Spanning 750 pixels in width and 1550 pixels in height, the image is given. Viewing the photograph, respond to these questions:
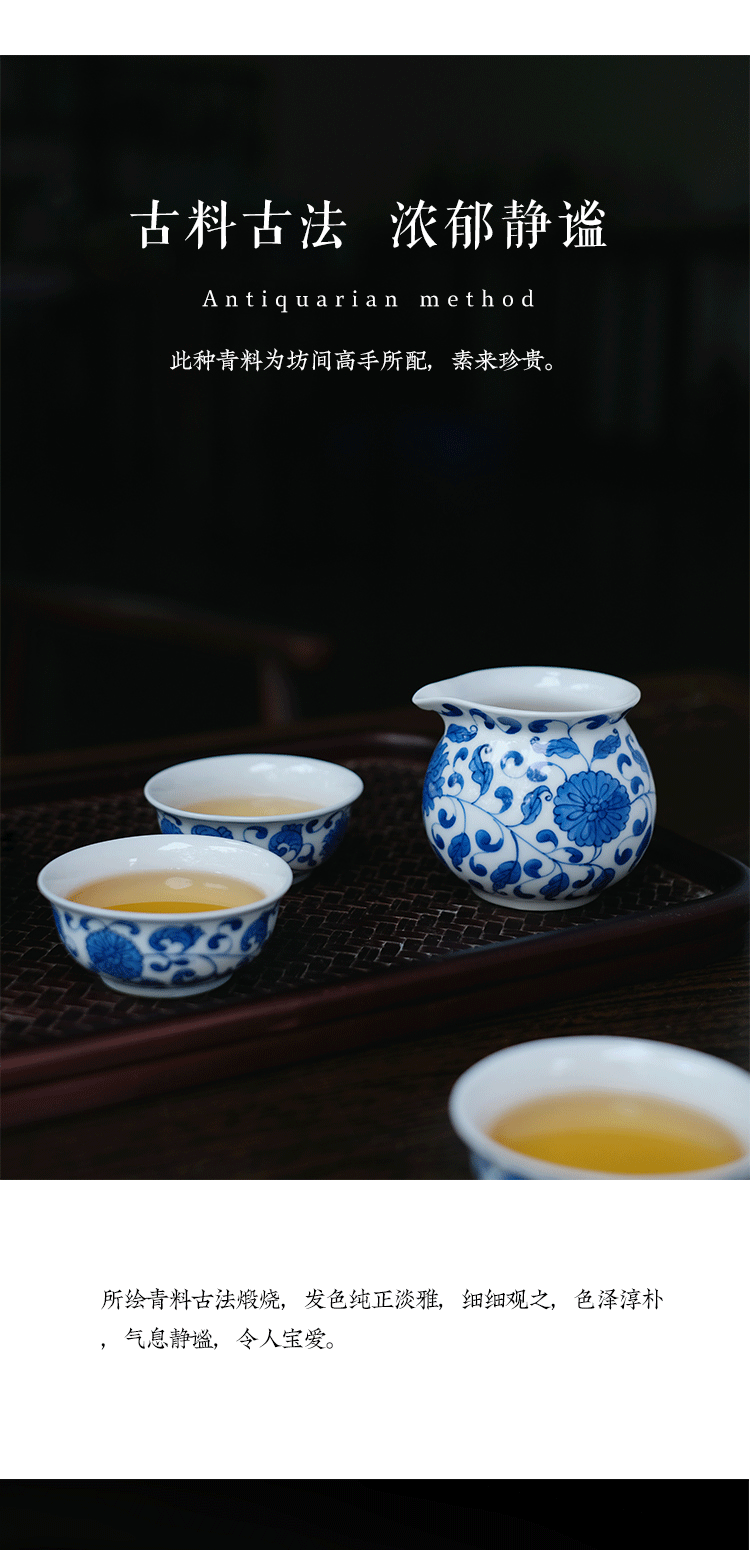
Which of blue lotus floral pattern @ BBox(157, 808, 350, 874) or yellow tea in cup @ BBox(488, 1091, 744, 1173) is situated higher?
blue lotus floral pattern @ BBox(157, 808, 350, 874)

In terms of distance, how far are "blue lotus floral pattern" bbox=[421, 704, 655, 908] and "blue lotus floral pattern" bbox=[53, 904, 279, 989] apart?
192 mm

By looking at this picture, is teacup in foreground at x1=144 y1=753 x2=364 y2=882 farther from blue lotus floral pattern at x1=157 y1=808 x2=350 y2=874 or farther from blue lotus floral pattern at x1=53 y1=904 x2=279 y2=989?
blue lotus floral pattern at x1=53 y1=904 x2=279 y2=989

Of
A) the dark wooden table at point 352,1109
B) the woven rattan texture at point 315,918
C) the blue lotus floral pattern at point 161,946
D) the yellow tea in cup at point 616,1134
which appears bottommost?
the dark wooden table at point 352,1109

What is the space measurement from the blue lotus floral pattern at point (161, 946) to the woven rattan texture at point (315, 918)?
21 mm

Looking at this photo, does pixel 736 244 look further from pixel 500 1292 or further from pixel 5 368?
pixel 500 1292

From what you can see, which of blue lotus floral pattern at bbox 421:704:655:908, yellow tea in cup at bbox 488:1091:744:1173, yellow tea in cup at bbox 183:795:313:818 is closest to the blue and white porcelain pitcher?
blue lotus floral pattern at bbox 421:704:655:908

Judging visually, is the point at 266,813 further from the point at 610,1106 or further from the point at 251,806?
the point at 610,1106

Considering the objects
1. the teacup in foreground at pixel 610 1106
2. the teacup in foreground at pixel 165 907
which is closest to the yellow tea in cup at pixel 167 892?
the teacup in foreground at pixel 165 907

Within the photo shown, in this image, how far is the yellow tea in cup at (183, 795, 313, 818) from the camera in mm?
1048

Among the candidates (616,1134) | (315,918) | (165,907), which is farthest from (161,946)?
(616,1134)

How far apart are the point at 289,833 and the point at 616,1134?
0.38 metres

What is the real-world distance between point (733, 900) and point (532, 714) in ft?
0.66

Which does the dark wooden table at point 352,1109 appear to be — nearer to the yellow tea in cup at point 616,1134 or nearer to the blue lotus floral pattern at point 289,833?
the yellow tea in cup at point 616,1134

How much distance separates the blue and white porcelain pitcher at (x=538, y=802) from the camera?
911 millimetres
